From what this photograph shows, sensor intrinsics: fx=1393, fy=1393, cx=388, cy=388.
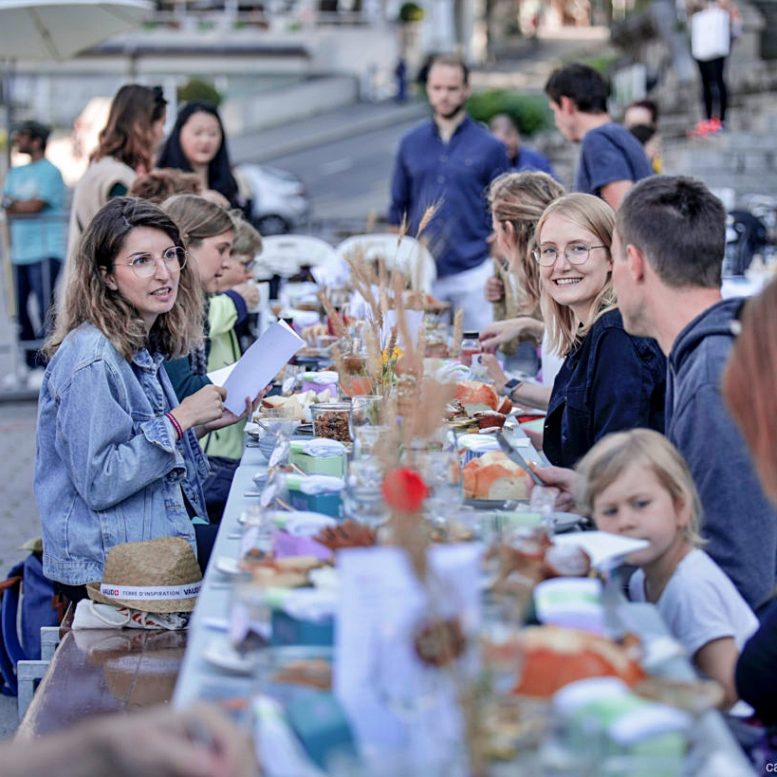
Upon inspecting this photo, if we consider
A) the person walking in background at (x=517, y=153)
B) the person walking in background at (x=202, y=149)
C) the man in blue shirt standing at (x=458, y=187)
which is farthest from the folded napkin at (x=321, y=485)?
the person walking in background at (x=517, y=153)

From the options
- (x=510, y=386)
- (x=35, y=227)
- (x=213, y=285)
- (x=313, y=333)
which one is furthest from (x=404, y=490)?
(x=35, y=227)

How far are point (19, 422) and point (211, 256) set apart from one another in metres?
4.35

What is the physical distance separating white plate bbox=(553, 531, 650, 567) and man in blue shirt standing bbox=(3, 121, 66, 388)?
7719 mm

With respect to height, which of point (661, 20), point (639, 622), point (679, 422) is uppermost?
point (661, 20)

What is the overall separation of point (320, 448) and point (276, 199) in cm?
2042

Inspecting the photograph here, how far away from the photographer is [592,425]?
3.88 meters

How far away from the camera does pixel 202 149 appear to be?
295 inches

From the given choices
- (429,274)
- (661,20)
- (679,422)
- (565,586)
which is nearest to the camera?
(565,586)

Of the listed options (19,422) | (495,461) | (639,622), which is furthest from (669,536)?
(19,422)

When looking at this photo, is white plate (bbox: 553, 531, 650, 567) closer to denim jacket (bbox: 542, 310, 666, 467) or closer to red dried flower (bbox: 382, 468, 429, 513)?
red dried flower (bbox: 382, 468, 429, 513)

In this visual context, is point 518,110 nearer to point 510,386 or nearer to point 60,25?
point 60,25

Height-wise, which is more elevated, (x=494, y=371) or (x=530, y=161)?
(x=530, y=161)

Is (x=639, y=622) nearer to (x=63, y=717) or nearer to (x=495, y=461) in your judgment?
(x=495, y=461)

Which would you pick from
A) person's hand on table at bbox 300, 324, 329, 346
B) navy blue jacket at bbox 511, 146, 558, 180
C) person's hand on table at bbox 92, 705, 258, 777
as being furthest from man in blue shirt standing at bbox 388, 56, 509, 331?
person's hand on table at bbox 92, 705, 258, 777
